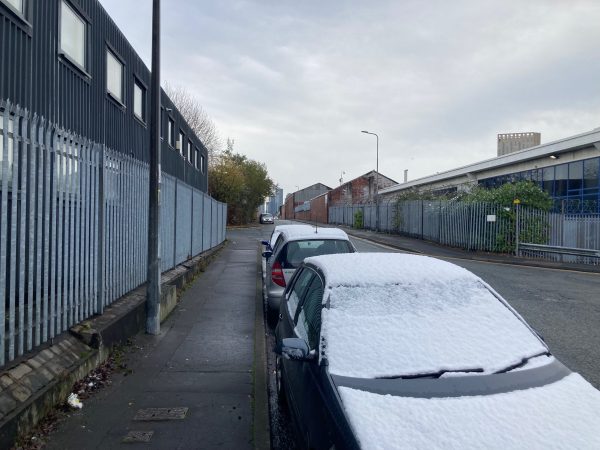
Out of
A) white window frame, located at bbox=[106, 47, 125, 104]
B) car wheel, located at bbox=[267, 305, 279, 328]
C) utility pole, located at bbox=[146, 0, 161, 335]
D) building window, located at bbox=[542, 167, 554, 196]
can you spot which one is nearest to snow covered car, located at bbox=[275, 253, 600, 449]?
utility pole, located at bbox=[146, 0, 161, 335]

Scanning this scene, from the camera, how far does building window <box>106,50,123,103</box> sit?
11.5m

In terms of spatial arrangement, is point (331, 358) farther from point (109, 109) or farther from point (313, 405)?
point (109, 109)

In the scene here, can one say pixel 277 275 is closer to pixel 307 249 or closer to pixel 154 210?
pixel 307 249

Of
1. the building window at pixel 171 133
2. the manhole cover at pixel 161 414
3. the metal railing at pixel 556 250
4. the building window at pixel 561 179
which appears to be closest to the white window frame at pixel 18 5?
the manhole cover at pixel 161 414

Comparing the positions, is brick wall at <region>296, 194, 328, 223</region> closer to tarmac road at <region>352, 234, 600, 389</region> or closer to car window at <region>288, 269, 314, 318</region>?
tarmac road at <region>352, 234, 600, 389</region>

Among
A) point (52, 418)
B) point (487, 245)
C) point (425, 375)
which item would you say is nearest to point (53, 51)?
point (52, 418)

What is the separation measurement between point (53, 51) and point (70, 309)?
5.48 metres

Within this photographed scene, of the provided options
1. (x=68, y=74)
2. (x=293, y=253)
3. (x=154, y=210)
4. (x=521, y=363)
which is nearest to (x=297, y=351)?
(x=521, y=363)

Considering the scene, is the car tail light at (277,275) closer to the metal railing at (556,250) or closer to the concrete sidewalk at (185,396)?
the concrete sidewalk at (185,396)

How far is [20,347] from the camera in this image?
400 centimetres

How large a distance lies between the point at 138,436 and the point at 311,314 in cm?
168

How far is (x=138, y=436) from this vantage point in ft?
12.3

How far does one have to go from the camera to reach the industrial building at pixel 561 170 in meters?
24.0

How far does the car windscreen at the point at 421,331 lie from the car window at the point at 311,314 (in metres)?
0.14
